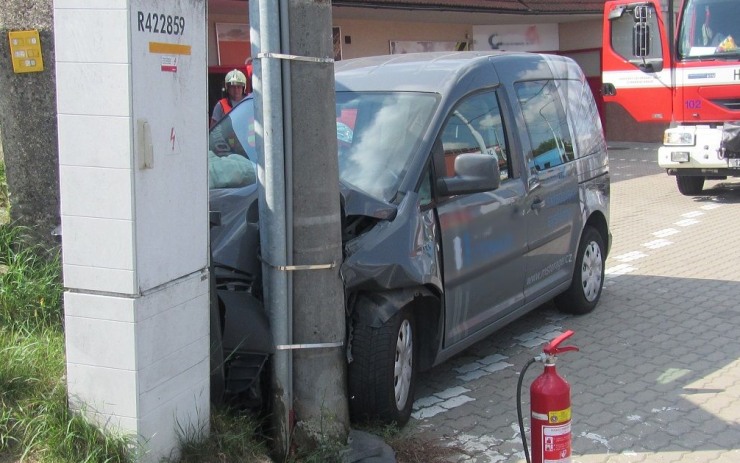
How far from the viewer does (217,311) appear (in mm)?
3992

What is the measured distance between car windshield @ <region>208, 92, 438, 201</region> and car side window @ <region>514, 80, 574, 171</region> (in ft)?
3.78

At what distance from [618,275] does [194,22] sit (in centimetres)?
599

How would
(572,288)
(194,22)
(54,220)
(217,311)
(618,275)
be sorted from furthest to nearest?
1. (618,275)
2. (572,288)
3. (54,220)
4. (217,311)
5. (194,22)

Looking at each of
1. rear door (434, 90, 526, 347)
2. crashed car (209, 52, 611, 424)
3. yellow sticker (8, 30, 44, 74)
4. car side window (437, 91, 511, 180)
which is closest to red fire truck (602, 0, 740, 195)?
crashed car (209, 52, 611, 424)

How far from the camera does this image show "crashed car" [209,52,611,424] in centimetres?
445

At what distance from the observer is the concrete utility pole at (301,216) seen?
3.94 meters

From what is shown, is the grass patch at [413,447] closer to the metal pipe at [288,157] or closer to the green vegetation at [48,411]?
the green vegetation at [48,411]

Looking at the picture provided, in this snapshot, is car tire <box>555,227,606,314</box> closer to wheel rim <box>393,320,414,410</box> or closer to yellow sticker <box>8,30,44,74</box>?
wheel rim <box>393,320,414,410</box>

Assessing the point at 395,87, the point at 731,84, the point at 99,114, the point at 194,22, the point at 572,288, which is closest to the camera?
the point at 99,114

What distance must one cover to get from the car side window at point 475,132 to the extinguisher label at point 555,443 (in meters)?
1.86

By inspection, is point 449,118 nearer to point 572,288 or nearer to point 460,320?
point 460,320

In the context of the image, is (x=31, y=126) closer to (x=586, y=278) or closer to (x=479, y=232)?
(x=479, y=232)

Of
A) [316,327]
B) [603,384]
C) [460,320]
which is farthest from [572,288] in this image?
[316,327]

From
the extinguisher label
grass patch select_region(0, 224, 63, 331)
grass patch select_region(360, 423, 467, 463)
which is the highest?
grass patch select_region(0, 224, 63, 331)
